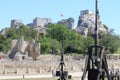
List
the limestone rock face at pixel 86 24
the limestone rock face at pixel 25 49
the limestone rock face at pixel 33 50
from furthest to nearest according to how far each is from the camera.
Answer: the limestone rock face at pixel 86 24
the limestone rock face at pixel 33 50
the limestone rock face at pixel 25 49

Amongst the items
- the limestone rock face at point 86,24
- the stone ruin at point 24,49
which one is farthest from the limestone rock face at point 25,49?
the limestone rock face at point 86,24

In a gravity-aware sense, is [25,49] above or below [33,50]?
above

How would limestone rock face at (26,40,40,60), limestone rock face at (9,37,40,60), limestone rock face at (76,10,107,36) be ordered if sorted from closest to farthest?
limestone rock face at (9,37,40,60) → limestone rock face at (26,40,40,60) → limestone rock face at (76,10,107,36)

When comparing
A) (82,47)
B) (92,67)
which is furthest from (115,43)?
(92,67)

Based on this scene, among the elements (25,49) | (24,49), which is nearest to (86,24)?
(25,49)

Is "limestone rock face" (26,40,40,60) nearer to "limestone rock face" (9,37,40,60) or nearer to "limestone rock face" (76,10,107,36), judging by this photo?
"limestone rock face" (9,37,40,60)

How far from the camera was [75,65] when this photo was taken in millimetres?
68438

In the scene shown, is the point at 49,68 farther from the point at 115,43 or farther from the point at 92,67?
the point at 92,67

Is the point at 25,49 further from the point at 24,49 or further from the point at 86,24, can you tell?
the point at 86,24

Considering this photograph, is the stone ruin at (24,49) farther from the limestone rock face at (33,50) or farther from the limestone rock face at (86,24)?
the limestone rock face at (86,24)

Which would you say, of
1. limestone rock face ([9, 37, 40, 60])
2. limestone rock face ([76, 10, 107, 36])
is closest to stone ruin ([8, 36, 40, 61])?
limestone rock face ([9, 37, 40, 60])

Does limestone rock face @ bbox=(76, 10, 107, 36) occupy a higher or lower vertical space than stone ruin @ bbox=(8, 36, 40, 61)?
higher

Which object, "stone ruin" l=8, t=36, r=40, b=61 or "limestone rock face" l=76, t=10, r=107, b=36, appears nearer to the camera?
"stone ruin" l=8, t=36, r=40, b=61

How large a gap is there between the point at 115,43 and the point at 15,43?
83.6ft
